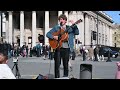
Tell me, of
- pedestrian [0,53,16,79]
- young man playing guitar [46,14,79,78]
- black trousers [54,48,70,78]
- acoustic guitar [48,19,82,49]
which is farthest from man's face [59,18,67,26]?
pedestrian [0,53,16,79]

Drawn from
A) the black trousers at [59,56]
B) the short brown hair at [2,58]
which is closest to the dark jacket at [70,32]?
the black trousers at [59,56]

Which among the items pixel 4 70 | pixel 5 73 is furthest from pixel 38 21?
pixel 5 73

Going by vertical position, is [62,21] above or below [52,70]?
above

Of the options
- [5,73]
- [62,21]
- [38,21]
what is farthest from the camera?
[38,21]

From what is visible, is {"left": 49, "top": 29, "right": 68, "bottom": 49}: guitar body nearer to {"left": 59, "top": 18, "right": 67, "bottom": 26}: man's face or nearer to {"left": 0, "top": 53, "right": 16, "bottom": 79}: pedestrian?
{"left": 59, "top": 18, "right": 67, "bottom": 26}: man's face

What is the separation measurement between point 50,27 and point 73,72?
929mm

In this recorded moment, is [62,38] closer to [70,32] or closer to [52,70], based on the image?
[70,32]

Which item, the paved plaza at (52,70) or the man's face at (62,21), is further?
the paved plaza at (52,70)

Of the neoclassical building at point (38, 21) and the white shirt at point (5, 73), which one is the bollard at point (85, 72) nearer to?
the neoclassical building at point (38, 21)

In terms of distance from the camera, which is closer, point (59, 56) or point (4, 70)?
point (4, 70)

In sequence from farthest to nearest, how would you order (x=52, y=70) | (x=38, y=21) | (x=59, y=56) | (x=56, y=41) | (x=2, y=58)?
1. (x=52, y=70)
2. (x=38, y=21)
3. (x=59, y=56)
4. (x=56, y=41)
5. (x=2, y=58)
